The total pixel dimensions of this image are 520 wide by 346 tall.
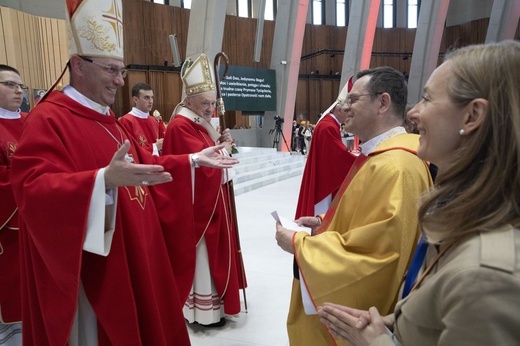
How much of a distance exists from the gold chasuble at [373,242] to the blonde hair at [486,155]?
373 mm

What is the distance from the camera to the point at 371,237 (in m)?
1.26

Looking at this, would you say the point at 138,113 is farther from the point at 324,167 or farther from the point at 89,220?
the point at 89,220

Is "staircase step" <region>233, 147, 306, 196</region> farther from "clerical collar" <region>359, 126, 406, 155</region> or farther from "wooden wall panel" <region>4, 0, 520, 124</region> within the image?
"clerical collar" <region>359, 126, 406, 155</region>

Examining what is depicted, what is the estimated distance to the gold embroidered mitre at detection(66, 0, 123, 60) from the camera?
66.8 inches

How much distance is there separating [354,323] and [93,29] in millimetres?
1577

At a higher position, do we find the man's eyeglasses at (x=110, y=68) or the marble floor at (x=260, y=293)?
the man's eyeglasses at (x=110, y=68)

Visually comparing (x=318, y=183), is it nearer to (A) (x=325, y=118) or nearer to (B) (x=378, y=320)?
(A) (x=325, y=118)

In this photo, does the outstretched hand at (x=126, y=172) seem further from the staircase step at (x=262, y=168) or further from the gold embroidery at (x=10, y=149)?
the staircase step at (x=262, y=168)

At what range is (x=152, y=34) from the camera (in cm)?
1411

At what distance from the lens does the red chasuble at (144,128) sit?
4.76 metres

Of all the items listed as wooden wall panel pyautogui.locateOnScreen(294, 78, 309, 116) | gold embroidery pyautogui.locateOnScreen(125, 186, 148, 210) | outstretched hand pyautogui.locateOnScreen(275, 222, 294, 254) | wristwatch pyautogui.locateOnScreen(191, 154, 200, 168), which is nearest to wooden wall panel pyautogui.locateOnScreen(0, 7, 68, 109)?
wristwatch pyautogui.locateOnScreen(191, 154, 200, 168)

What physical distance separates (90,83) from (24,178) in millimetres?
504

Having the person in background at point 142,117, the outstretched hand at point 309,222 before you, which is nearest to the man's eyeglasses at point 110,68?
the outstretched hand at point 309,222

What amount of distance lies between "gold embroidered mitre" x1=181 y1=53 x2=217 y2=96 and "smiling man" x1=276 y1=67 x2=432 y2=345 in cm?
178
